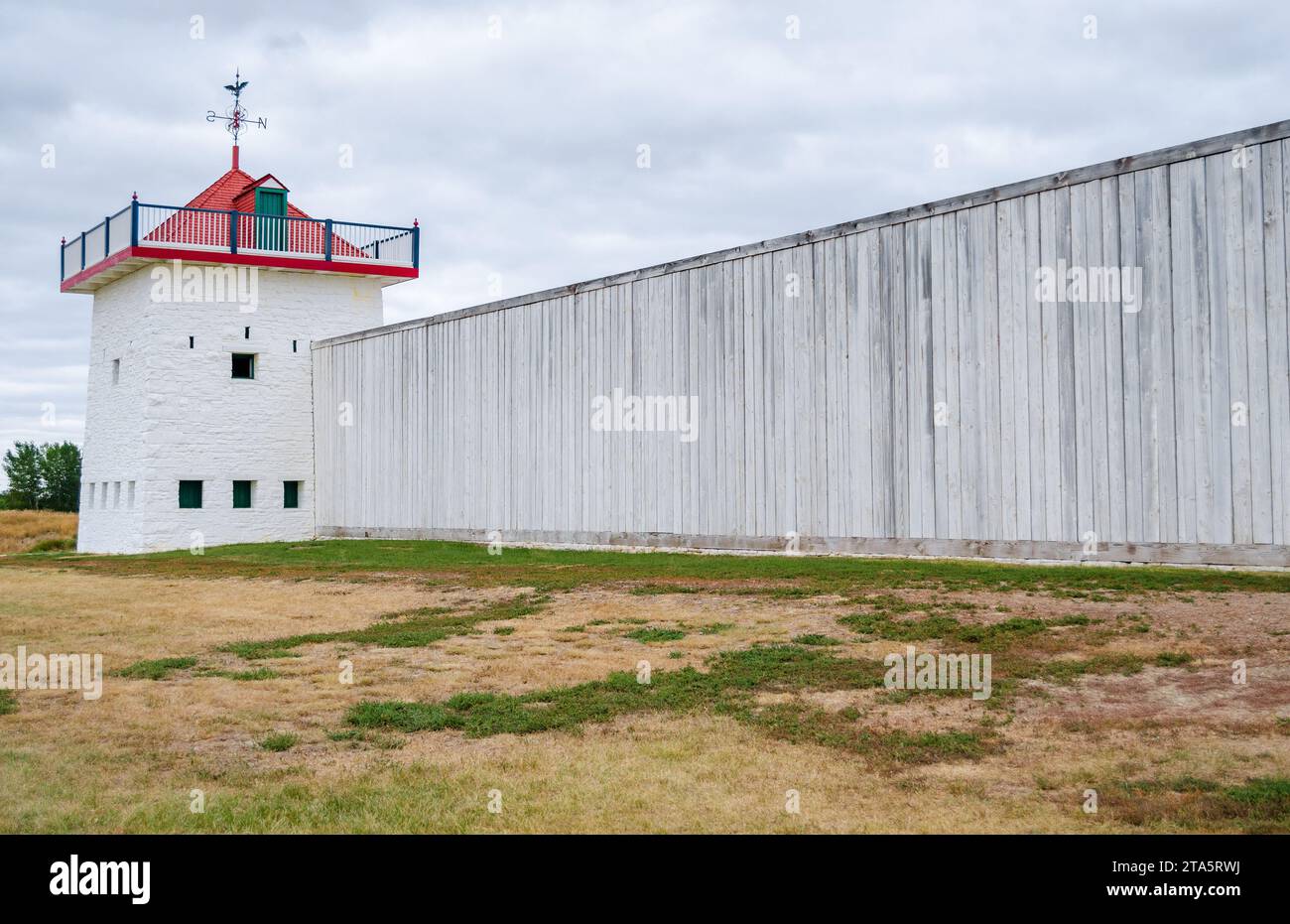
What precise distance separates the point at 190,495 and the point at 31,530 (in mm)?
13695

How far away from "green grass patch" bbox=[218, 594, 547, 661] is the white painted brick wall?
17188mm

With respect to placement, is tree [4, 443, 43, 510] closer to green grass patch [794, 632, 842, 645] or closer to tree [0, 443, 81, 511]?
tree [0, 443, 81, 511]

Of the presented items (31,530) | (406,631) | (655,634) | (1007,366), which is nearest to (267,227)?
(31,530)

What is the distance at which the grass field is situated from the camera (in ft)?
20.0

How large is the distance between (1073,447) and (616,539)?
30.6ft

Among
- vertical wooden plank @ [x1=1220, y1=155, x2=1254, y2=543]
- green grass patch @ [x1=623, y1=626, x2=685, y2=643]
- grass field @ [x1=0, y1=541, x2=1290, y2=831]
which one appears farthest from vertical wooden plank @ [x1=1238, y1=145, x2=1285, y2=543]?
green grass patch @ [x1=623, y1=626, x2=685, y2=643]

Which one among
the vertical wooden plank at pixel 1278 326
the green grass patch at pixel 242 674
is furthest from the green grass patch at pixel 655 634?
the vertical wooden plank at pixel 1278 326

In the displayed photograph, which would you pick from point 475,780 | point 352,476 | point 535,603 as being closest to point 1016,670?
point 475,780

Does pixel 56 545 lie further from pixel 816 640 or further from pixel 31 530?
pixel 816 640

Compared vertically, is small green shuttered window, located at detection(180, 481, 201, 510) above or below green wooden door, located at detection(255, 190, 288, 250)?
below

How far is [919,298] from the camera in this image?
16625 mm

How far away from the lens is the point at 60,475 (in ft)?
198

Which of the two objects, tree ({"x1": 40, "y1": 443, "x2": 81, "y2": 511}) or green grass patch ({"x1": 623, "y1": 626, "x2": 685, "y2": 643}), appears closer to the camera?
green grass patch ({"x1": 623, "y1": 626, "x2": 685, "y2": 643})

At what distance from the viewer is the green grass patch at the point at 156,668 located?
9992 mm
